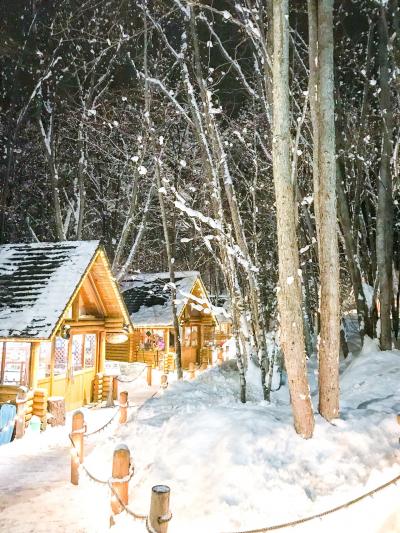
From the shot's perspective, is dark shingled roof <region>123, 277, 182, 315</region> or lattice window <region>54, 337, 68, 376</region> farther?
dark shingled roof <region>123, 277, 182, 315</region>

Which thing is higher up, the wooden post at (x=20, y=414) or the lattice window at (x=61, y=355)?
the lattice window at (x=61, y=355)

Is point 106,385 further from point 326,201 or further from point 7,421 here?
point 326,201

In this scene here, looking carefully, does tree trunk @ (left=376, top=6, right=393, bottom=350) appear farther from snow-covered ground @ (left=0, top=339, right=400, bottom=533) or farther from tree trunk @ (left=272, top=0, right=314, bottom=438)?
tree trunk @ (left=272, top=0, right=314, bottom=438)

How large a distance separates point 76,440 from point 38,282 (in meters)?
7.27

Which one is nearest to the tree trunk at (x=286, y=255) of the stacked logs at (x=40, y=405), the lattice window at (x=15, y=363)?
the stacked logs at (x=40, y=405)

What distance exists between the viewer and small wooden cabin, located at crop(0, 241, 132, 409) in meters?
11.8

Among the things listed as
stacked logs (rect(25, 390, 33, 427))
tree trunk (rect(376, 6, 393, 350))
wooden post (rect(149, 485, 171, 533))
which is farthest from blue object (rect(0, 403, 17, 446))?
tree trunk (rect(376, 6, 393, 350))

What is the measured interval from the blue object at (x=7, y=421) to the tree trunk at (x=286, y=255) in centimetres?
767

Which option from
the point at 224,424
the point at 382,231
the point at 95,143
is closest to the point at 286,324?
the point at 224,424

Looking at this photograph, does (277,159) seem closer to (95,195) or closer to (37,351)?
(37,351)

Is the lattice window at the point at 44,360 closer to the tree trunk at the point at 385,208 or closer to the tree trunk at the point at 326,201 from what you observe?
the tree trunk at the point at 326,201

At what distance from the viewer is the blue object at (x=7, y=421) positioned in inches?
399

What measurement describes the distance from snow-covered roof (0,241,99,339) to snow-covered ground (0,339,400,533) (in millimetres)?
4334

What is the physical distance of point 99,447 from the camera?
25.3ft
